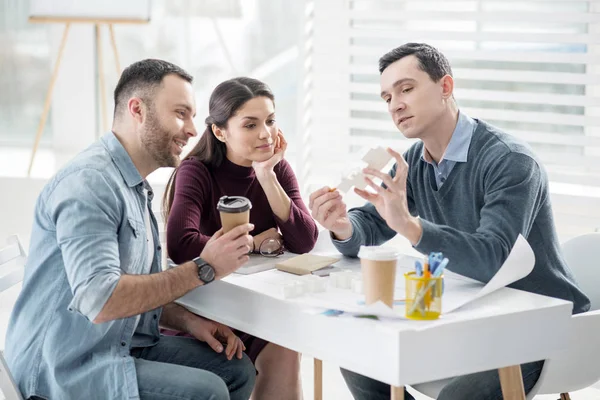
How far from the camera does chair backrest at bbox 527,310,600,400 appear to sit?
2180 millimetres

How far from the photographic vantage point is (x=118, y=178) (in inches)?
86.4

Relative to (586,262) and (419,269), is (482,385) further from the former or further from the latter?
(586,262)

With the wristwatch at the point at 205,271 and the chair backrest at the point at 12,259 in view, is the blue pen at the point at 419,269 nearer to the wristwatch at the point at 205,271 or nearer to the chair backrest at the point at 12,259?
the wristwatch at the point at 205,271

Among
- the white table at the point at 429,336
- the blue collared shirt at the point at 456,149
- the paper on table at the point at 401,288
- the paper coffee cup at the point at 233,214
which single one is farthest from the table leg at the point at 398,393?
the blue collared shirt at the point at 456,149

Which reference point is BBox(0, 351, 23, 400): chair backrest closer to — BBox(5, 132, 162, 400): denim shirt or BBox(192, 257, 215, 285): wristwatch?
BBox(5, 132, 162, 400): denim shirt

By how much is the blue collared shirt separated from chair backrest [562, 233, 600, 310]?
51 centimetres

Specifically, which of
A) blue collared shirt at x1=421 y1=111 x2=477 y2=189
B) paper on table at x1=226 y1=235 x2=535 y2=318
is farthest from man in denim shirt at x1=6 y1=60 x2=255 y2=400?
blue collared shirt at x1=421 y1=111 x2=477 y2=189

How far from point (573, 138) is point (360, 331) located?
7.92 feet

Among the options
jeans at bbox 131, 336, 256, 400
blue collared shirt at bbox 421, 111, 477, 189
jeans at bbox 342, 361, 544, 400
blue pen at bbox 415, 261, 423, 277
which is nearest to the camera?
blue pen at bbox 415, 261, 423, 277

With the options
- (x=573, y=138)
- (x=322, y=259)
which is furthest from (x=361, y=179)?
(x=573, y=138)

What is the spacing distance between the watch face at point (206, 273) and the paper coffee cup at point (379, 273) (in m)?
0.41

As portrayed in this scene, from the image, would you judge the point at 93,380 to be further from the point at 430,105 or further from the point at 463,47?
the point at 463,47

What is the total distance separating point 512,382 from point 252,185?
1.14 metres

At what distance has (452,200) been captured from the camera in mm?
2523
